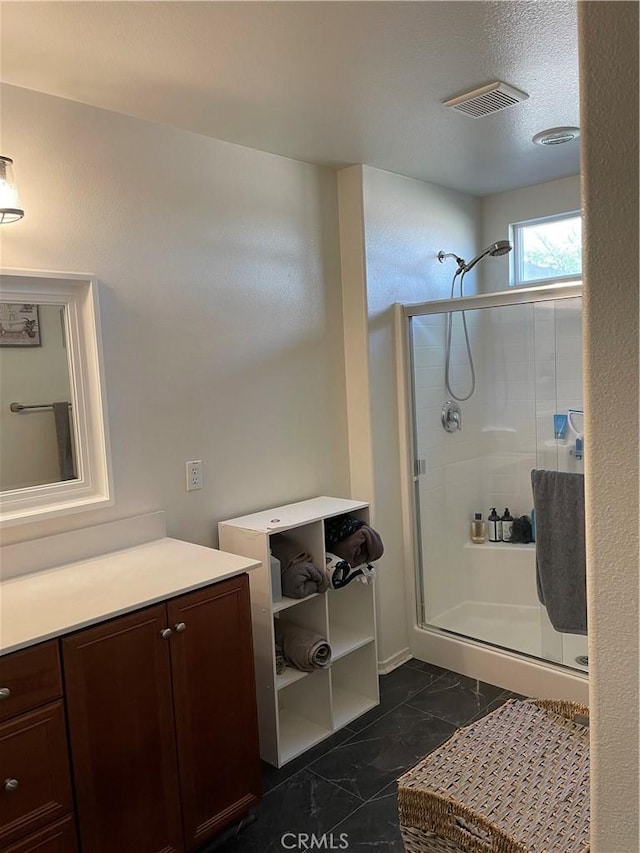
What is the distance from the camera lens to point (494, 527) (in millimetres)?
3594

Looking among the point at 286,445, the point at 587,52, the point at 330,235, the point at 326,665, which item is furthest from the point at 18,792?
the point at 330,235

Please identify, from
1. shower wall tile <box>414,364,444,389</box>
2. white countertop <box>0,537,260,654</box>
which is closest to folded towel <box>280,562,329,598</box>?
white countertop <box>0,537,260,654</box>

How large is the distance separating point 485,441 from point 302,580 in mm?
1487

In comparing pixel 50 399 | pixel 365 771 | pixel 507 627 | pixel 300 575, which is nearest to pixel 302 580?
pixel 300 575

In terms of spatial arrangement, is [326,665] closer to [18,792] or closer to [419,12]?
[18,792]

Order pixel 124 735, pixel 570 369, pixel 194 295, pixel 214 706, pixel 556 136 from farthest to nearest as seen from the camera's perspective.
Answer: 1. pixel 570 369
2. pixel 556 136
3. pixel 194 295
4. pixel 214 706
5. pixel 124 735

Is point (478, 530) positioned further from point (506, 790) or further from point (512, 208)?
point (506, 790)

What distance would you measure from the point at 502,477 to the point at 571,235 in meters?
1.45

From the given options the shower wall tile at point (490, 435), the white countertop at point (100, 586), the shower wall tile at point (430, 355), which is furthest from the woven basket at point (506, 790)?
the shower wall tile at point (430, 355)

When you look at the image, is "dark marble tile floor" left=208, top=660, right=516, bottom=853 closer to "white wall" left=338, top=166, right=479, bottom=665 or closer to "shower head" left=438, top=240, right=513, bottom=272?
"white wall" left=338, top=166, right=479, bottom=665

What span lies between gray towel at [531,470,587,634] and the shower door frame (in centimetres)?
38

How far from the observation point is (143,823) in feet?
6.06

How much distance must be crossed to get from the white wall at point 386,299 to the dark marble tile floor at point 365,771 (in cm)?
33

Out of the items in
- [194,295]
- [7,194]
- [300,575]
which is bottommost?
[300,575]
